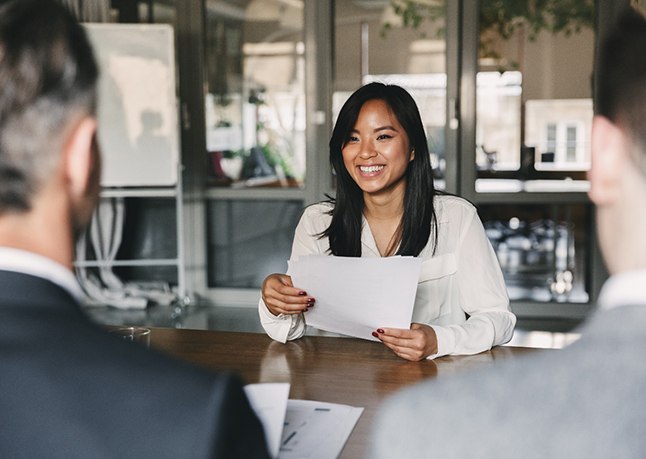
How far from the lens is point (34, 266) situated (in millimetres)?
732

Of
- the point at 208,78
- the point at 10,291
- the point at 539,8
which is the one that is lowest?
the point at 10,291

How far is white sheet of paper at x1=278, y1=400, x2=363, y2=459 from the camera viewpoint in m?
1.21

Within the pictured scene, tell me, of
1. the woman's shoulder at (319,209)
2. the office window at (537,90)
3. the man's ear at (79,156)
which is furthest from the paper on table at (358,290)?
the office window at (537,90)

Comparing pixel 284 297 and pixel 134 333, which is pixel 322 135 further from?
pixel 134 333

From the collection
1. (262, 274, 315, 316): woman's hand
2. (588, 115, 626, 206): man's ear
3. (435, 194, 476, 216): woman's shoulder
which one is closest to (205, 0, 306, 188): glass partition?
(435, 194, 476, 216): woman's shoulder

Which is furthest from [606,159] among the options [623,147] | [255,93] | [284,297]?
[255,93]

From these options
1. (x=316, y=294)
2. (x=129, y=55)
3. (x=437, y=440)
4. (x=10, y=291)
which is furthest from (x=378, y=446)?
(x=129, y=55)

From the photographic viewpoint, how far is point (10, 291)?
2.36 ft

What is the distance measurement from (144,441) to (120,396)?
4cm

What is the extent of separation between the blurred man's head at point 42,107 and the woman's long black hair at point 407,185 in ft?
5.20

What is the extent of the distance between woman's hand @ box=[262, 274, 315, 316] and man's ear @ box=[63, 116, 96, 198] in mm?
1179

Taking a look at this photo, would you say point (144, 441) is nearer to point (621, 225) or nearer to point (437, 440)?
point (437, 440)

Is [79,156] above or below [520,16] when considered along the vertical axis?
below

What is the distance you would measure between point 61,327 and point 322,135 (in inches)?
188
